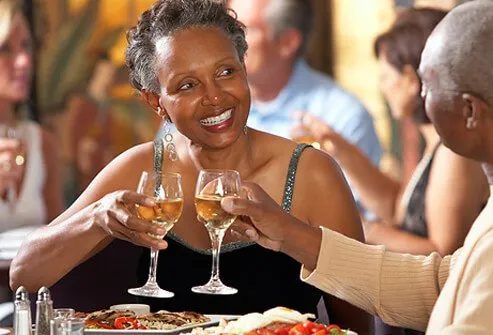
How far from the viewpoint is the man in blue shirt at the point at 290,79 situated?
5996 mm

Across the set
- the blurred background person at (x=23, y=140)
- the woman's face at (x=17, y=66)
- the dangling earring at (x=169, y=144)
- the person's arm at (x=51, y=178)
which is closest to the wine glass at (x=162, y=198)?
the dangling earring at (x=169, y=144)

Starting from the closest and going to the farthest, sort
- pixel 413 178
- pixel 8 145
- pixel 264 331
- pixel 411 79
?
pixel 264 331 → pixel 413 178 → pixel 8 145 → pixel 411 79

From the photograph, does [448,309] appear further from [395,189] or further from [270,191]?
[395,189]

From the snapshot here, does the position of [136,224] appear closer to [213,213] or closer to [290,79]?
[213,213]

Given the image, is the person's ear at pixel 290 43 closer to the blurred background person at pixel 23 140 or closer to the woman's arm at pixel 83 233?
the blurred background person at pixel 23 140

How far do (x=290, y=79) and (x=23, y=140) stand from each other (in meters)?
1.50

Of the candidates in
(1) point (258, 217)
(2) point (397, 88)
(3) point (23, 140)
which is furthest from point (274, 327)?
(3) point (23, 140)

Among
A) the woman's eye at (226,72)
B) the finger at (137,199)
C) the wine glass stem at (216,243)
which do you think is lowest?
the wine glass stem at (216,243)

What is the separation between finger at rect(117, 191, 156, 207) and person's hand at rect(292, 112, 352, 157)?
3.01 meters

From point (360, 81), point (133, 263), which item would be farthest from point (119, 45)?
point (133, 263)

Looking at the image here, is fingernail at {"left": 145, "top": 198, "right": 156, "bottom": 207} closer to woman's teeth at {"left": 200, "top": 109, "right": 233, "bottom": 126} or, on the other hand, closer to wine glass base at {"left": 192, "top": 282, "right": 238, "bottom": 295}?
wine glass base at {"left": 192, "top": 282, "right": 238, "bottom": 295}

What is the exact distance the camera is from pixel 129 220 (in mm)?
2598

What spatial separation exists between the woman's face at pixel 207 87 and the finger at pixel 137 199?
50cm

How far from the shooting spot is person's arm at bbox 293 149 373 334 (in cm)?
313
